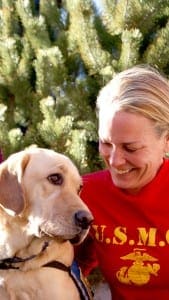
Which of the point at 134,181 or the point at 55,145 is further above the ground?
the point at 134,181

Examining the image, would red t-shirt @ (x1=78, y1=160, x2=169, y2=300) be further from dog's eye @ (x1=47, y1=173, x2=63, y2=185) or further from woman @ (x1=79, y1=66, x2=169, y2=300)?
dog's eye @ (x1=47, y1=173, x2=63, y2=185)

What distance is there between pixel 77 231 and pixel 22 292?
294mm

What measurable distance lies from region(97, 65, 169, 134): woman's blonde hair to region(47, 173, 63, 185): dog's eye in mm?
303

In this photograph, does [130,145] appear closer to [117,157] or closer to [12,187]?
[117,157]

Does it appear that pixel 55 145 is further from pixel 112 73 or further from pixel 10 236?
pixel 10 236

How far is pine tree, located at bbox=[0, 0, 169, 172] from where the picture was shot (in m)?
3.81

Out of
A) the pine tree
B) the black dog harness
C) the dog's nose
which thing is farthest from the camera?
the pine tree

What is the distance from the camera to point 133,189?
239 centimetres

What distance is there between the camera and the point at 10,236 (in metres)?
2.26

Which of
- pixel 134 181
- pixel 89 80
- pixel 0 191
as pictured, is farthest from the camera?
pixel 89 80

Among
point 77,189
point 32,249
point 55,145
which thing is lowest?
point 55,145

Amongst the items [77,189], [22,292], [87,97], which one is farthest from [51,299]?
[87,97]

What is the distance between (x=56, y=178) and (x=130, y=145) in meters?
0.30

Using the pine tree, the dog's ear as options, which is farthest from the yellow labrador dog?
the pine tree
